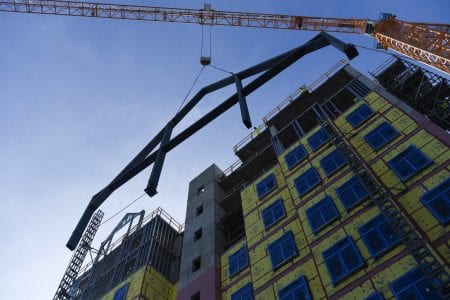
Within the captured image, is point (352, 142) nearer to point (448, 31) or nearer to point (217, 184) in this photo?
point (217, 184)

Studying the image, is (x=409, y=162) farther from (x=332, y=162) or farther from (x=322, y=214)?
(x=322, y=214)

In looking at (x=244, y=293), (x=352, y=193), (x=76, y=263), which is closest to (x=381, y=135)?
(x=352, y=193)

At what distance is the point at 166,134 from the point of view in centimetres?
1903

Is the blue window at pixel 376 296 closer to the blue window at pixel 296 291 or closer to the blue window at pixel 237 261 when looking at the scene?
the blue window at pixel 296 291

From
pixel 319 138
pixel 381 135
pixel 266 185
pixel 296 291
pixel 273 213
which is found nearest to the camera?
pixel 296 291

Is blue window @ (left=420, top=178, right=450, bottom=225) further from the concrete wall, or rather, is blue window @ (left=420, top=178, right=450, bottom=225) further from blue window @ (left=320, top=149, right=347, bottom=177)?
the concrete wall

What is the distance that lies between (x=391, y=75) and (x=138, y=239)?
91.0 ft

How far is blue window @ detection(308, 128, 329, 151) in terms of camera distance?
95.1 feet

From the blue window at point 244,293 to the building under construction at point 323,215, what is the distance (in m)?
0.09

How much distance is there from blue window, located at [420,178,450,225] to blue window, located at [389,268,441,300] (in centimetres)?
280

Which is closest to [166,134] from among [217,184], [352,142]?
[352,142]

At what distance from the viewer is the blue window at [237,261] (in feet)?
88.3

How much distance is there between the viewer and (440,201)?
18.9 metres

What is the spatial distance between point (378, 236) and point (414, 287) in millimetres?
3493
